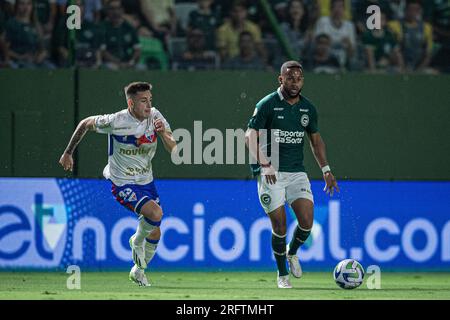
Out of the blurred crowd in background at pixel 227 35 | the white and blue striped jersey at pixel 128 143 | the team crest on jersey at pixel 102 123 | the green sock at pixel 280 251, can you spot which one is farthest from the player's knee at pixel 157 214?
the blurred crowd in background at pixel 227 35

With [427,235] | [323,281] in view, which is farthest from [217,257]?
[427,235]

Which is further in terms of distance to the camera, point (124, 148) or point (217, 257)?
point (217, 257)

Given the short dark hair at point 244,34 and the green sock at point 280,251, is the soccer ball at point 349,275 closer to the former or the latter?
the green sock at point 280,251

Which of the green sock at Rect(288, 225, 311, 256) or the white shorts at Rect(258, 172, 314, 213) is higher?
the white shorts at Rect(258, 172, 314, 213)

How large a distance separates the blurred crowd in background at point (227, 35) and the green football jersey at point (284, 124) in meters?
3.09

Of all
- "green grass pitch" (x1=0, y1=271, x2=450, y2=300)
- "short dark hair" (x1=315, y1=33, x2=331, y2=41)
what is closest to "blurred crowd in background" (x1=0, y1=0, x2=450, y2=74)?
"short dark hair" (x1=315, y1=33, x2=331, y2=41)

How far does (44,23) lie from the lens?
47.1 ft

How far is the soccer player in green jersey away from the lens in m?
11.4

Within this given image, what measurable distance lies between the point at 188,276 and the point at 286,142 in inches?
105

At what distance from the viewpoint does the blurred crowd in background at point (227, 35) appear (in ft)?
47.0

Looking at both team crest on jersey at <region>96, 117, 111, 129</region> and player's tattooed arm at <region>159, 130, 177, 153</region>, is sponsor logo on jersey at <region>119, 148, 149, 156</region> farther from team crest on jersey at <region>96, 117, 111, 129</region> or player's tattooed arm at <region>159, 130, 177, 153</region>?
player's tattooed arm at <region>159, 130, 177, 153</region>

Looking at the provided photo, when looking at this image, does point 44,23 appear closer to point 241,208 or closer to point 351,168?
point 241,208

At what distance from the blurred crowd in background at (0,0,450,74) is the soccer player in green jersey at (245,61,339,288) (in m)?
3.11

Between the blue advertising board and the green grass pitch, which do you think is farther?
the blue advertising board
